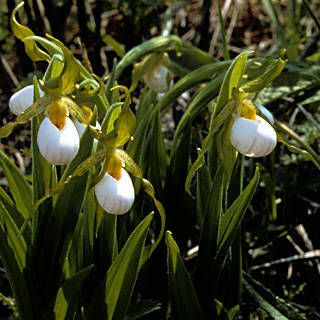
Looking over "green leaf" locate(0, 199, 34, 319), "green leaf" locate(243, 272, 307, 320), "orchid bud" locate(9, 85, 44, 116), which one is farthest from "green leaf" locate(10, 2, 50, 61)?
"green leaf" locate(243, 272, 307, 320)

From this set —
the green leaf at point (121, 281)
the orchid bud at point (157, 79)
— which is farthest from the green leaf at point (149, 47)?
the green leaf at point (121, 281)

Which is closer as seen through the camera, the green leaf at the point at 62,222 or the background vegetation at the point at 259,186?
the green leaf at the point at 62,222

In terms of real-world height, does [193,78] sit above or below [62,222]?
above

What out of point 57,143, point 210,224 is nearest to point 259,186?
point 210,224

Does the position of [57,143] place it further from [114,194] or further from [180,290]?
[180,290]

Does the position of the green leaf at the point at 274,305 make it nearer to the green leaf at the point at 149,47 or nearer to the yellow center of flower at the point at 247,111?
the yellow center of flower at the point at 247,111

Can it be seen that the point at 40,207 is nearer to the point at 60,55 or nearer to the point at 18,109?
the point at 18,109

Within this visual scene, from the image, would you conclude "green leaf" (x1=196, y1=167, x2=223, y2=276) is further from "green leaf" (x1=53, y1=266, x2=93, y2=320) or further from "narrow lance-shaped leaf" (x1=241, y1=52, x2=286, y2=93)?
"green leaf" (x1=53, y1=266, x2=93, y2=320)
